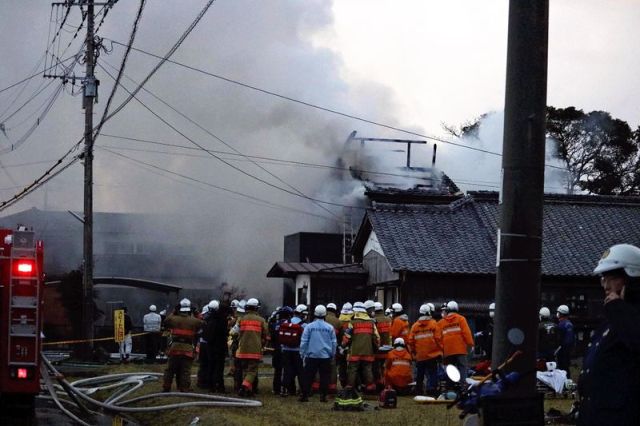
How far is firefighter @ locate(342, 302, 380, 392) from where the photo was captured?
19969 millimetres

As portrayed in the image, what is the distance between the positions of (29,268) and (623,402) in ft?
34.0

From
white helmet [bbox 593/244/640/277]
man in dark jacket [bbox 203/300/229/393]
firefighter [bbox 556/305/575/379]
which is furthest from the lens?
firefighter [bbox 556/305/575/379]

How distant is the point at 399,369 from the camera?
20.4 meters

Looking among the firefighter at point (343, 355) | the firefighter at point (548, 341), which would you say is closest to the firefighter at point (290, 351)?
the firefighter at point (343, 355)

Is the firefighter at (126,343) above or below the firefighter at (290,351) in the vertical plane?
below

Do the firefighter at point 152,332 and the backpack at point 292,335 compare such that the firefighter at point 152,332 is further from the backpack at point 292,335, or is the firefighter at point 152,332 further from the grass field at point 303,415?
the grass field at point 303,415

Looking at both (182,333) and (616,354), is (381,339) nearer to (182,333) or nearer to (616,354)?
(182,333)

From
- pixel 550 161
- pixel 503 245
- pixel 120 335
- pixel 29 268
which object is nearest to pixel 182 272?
pixel 550 161

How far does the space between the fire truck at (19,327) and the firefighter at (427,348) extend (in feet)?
27.7

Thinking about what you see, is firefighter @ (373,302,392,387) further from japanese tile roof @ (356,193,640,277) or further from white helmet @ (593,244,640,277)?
white helmet @ (593,244,640,277)

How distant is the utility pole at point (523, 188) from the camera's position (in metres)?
7.16

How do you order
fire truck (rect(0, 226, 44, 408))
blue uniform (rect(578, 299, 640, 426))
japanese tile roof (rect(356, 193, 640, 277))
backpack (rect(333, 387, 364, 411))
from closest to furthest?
1. blue uniform (rect(578, 299, 640, 426))
2. fire truck (rect(0, 226, 44, 408))
3. backpack (rect(333, 387, 364, 411))
4. japanese tile roof (rect(356, 193, 640, 277))

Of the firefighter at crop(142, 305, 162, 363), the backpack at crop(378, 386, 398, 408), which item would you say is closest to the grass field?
the backpack at crop(378, 386, 398, 408)

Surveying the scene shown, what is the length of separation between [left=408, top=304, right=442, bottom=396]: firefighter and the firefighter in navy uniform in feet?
48.7
